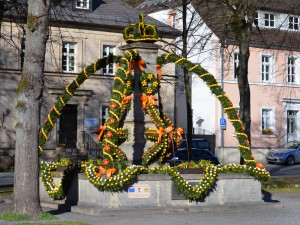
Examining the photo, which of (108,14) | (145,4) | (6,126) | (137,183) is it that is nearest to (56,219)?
(137,183)

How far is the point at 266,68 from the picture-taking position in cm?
5191

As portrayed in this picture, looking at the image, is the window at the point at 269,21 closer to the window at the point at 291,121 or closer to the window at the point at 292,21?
the window at the point at 291,121

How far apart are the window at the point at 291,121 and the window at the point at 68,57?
1744 centimetres

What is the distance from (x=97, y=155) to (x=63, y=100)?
75.0ft

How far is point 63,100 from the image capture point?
20.0 m

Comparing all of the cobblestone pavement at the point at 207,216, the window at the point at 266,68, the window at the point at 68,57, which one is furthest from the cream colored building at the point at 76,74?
the cobblestone pavement at the point at 207,216

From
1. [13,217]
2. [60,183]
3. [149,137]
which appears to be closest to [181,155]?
[149,137]

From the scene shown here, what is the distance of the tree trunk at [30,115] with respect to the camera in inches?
612

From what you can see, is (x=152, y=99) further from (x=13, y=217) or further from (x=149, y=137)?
(x=13, y=217)

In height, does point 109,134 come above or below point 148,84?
below

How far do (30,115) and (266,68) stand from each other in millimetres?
37921

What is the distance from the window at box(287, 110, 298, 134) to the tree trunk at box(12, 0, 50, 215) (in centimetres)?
3889

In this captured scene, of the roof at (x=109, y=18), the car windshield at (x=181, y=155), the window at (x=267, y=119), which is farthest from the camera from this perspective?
the window at (x=267, y=119)

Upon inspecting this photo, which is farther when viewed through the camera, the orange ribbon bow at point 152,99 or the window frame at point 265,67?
the window frame at point 265,67
